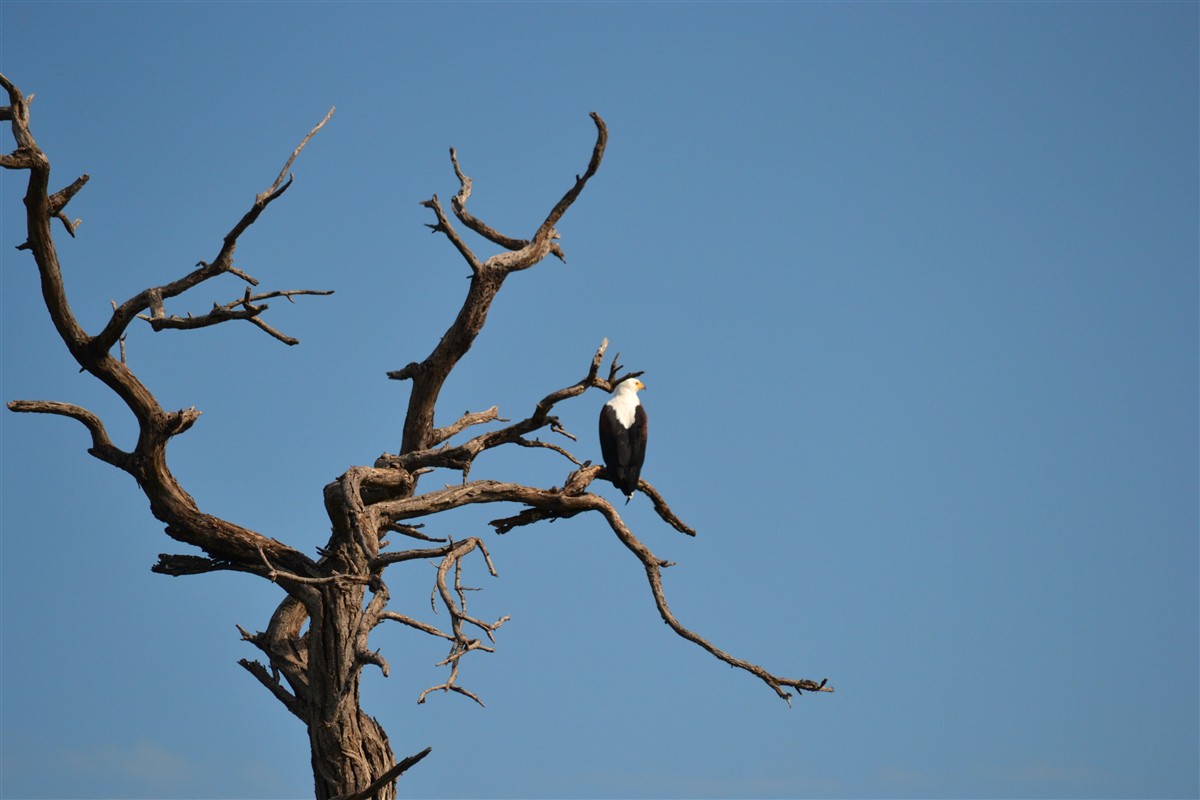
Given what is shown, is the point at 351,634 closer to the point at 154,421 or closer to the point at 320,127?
the point at 154,421

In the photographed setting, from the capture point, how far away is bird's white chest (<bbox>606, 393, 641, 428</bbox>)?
8.55 metres

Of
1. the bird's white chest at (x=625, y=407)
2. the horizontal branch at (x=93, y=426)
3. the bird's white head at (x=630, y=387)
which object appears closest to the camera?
the horizontal branch at (x=93, y=426)

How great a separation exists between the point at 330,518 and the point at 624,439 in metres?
2.54

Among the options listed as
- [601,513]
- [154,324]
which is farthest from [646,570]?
[154,324]

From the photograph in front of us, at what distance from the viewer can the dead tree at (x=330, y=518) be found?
614cm

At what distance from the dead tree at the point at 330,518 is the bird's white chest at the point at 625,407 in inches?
57.7

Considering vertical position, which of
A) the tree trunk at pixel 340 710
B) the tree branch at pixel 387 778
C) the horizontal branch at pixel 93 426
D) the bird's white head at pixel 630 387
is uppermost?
the bird's white head at pixel 630 387

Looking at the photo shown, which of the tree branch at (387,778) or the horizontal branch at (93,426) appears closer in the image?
the tree branch at (387,778)

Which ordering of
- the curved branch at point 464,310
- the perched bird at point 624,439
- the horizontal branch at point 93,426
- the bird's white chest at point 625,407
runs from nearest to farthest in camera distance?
the horizontal branch at point 93,426 → the curved branch at point 464,310 → the perched bird at point 624,439 → the bird's white chest at point 625,407

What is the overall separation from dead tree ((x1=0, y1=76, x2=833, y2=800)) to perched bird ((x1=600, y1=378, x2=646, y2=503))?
0.98 meters

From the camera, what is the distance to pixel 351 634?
20.9 feet

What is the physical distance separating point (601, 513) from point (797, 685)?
4.59 feet

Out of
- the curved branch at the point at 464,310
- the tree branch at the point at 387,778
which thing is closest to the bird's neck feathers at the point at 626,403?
the curved branch at the point at 464,310

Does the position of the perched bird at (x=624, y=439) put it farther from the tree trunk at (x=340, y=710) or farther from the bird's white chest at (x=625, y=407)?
the tree trunk at (x=340, y=710)
